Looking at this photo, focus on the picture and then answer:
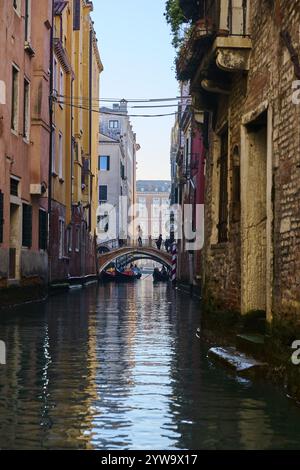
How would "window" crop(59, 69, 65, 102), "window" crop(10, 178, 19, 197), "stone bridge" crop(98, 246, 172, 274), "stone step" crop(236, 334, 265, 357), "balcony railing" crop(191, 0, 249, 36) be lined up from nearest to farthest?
"stone step" crop(236, 334, 265, 357)
"balcony railing" crop(191, 0, 249, 36)
"window" crop(10, 178, 19, 197)
"window" crop(59, 69, 65, 102)
"stone bridge" crop(98, 246, 172, 274)

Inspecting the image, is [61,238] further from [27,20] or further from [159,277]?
[159,277]

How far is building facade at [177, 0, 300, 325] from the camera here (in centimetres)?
814

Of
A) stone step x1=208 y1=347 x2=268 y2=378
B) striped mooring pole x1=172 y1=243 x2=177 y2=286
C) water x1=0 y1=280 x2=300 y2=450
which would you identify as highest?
striped mooring pole x1=172 y1=243 x2=177 y2=286

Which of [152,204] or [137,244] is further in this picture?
[152,204]

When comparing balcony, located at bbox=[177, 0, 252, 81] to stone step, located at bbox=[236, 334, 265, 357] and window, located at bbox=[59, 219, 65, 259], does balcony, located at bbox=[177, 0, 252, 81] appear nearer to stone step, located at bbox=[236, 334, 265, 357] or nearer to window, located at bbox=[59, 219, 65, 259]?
stone step, located at bbox=[236, 334, 265, 357]

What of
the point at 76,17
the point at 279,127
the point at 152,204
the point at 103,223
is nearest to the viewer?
the point at 279,127

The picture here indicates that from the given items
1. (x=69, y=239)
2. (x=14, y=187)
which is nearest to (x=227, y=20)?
(x=14, y=187)

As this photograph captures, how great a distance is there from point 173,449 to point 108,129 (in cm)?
8985

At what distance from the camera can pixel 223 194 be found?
1291 cm

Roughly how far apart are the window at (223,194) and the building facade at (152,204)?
121643 millimetres

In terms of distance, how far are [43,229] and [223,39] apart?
1533 centimetres

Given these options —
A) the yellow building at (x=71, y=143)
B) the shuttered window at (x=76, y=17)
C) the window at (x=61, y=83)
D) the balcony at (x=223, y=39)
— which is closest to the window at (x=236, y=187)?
the balcony at (x=223, y=39)

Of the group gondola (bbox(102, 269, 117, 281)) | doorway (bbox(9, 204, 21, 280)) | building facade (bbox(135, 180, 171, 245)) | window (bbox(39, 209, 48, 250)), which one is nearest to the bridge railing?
gondola (bbox(102, 269, 117, 281))

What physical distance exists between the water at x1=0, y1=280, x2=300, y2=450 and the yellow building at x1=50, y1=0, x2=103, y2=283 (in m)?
16.8
